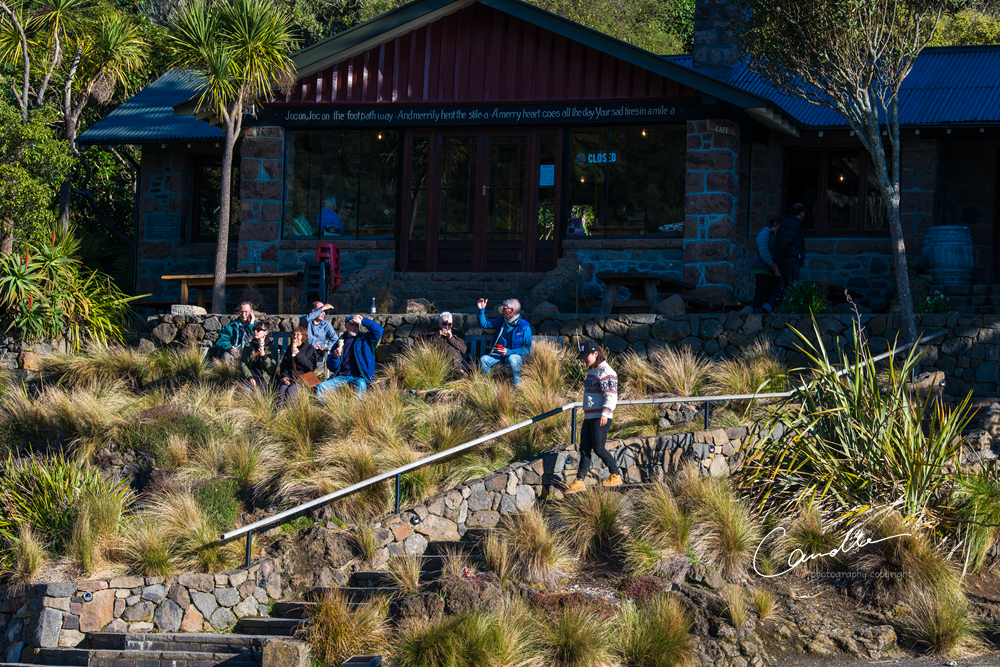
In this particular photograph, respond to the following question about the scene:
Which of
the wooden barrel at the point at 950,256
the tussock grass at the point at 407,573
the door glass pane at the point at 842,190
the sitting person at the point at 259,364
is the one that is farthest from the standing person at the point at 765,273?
the tussock grass at the point at 407,573

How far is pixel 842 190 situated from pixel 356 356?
938cm

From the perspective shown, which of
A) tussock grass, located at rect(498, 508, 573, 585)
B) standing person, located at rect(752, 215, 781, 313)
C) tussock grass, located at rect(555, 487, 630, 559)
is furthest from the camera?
standing person, located at rect(752, 215, 781, 313)

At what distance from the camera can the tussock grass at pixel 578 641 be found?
27.2 ft

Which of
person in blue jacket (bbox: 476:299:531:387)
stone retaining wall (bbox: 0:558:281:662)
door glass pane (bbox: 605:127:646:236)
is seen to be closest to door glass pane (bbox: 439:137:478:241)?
door glass pane (bbox: 605:127:646:236)

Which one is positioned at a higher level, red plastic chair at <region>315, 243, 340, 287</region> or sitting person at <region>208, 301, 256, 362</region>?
red plastic chair at <region>315, 243, 340, 287</region>

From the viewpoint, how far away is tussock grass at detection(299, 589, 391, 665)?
8.73m

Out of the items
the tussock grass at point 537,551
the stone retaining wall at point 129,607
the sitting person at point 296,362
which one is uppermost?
the sitting person at point 296,362

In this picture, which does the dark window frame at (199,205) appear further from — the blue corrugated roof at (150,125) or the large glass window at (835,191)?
the large glass window at (835,191)

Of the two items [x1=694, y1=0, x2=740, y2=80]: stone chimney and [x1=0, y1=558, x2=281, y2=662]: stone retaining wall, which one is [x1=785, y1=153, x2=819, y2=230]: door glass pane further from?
[x1=0, y1=558, x2=281, y2=662]: stone retaining wall

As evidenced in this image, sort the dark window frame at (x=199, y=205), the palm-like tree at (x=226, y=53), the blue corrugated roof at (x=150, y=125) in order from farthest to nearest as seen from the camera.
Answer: the dark window frame at (x=199, y=205) < the blue corrugated roof at (x=150, y=125) < the palm-like tree at (x=226, y=53)

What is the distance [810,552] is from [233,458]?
545 centimetres

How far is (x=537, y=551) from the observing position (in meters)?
9.47

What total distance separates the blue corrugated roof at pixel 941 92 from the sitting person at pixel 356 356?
7.34 m

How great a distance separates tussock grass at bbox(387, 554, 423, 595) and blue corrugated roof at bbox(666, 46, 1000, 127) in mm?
10333
